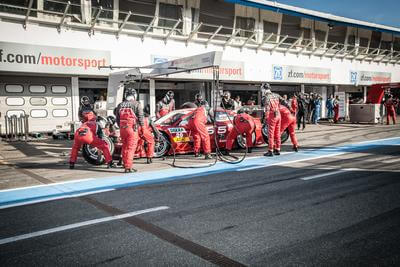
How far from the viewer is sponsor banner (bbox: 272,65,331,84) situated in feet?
77.7

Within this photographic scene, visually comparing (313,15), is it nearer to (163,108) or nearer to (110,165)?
(163,108)

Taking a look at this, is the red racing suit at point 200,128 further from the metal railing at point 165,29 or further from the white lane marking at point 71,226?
the metal railing at point 165,29

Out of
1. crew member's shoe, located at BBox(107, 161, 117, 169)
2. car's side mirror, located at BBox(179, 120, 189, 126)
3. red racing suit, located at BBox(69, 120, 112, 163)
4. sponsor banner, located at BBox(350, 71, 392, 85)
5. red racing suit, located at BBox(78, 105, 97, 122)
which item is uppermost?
sponsor banner, located at BBox(350, 71, 392, 85)

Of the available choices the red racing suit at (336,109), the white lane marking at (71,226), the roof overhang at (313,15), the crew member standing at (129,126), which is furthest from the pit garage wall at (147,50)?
the white lane marking at (71,226)

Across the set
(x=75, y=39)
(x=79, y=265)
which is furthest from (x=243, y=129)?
(x=75, y=39)

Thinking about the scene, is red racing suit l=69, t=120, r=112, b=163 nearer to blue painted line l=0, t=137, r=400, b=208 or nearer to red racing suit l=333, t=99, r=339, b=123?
blue painted line l=0, t=137, r=400, b=208

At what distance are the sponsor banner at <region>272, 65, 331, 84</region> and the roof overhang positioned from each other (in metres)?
3.94

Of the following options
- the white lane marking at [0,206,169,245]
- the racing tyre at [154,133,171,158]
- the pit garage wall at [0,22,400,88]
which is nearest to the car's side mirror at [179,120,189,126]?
the racing tyre at [154,133,171,158]

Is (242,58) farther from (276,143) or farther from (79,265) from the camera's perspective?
(79,265)

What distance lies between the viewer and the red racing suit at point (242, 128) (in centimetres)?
935

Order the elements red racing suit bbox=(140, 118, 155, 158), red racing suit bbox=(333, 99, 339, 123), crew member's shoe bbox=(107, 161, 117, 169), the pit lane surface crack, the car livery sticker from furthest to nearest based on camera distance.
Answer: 1. red racing suit bbox=(333, 99, 339, 123)
2. the car livery sticker
3. red racing suit bbox=(140, 118, 155, 158)
4. crew member's shoe bbox=(107, 161, 117, 169)
5. the pit lane surface crack

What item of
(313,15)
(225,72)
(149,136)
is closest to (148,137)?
(149,136)

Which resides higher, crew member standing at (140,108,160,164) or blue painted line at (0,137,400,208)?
crew member standing at (140,108,160,164)

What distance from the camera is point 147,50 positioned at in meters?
17.9
